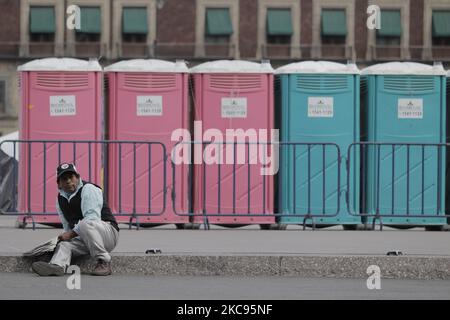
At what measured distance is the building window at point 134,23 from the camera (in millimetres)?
71625

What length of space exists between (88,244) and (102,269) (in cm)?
24

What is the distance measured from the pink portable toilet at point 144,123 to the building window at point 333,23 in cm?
5424

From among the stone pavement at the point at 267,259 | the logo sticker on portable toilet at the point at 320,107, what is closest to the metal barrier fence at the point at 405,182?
the logo sticker on portable toilet at the point at 320,107

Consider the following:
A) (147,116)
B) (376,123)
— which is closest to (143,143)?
(147,116)

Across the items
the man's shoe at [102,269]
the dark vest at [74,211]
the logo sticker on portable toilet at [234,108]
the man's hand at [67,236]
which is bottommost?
the man's shoe at [102,269]

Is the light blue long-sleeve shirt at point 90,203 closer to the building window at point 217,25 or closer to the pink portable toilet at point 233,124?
the pink portable toilet at point 233,124

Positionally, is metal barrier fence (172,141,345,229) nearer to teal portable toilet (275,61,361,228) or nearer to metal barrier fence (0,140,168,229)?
teal portable toilet (275,61,361,228)

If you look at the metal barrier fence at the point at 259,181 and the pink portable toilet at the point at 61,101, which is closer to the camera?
the metal barrier fence at the point at 259,181

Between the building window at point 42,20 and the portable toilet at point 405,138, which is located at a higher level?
the building window at point 42,20

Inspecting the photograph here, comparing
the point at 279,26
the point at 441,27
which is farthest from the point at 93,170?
the point at 441,27

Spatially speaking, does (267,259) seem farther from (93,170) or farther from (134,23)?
(134,23)

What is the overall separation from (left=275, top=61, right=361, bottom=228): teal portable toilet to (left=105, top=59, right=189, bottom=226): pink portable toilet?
1261 millimetres

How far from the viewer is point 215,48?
238 ft
